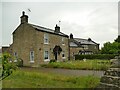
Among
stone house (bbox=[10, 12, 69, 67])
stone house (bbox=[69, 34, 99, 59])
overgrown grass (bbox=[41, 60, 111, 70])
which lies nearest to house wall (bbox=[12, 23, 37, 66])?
stone house (bbox=[10, 12, 69, 67])

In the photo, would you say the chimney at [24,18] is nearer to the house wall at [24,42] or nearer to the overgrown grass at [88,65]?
the house wall at [24,42]

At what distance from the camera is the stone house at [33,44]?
28577 millimetres

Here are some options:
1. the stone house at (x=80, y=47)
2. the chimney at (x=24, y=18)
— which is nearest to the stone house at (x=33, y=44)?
the chimney at (x=24, y=18)

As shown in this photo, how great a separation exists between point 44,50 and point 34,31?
3.70m

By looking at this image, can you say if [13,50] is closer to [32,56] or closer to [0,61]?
[32,56]

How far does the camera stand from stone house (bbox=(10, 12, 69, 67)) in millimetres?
28577

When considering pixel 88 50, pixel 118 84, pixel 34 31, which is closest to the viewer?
pixel 118 84

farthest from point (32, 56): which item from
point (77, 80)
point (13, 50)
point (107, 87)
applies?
point (107, 87)

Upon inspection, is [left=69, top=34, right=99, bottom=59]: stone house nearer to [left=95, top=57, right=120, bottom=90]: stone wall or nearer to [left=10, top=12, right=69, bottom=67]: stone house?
[left=10, top=12, right=69, bottom=67]: stone house

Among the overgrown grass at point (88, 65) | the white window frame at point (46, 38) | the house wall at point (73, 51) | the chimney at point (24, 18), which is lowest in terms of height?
the overgrown grass at point (88, 65)

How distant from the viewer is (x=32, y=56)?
95.6 ft

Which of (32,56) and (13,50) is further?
(13,50)

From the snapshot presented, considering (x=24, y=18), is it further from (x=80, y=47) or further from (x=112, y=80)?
(x=80, y=47)

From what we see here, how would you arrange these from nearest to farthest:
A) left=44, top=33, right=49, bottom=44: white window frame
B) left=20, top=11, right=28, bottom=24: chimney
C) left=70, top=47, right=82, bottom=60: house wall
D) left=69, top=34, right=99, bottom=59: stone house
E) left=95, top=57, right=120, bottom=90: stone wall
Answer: left=95, top=57, right=120, bottom=90: stone wall < left=20, top=11, right=28, bottom=24: chimney < left=44, top=33, right=49, bottom=44: white window frame < left=70, top=47, right=82, bottom=60: house wall < left=69, top=34, right=99, bottom=59: stone house
